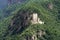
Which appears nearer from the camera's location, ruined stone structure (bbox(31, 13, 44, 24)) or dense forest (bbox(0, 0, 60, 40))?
dense forest (bbox(0, 0, 60, 40))

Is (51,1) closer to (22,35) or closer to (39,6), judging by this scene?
(39,6)

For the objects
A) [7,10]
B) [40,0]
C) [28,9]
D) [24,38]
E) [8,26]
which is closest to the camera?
[24,38]

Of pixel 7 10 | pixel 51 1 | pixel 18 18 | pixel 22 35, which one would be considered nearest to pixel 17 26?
pixel 18 18

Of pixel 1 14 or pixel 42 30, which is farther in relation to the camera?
pixel 1 14

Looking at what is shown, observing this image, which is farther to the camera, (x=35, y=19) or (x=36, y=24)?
(x=35, y=19)

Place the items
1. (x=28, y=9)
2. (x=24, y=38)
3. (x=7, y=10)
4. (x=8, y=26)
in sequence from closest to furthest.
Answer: (x=24, y=38), (x=28, y=9), (x=8, y=26), (x=7, y=10)

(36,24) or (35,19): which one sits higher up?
(35,19)

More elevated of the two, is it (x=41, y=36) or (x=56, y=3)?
(x=56, y=3)

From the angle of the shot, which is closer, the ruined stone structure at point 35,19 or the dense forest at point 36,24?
the dense forest at point 36,24
